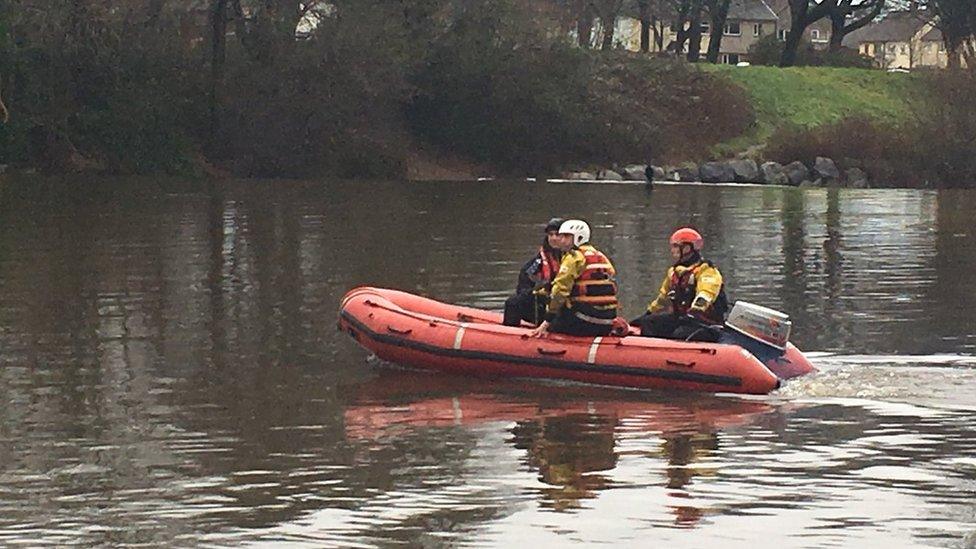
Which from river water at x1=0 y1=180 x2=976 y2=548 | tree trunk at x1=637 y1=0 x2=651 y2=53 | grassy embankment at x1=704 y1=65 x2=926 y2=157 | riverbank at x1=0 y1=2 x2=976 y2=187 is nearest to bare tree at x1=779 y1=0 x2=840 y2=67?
grassy embankment at x1=704 y1=65 x2=926 y2=157

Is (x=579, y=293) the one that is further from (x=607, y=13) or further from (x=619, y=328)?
(x=607, y=13)

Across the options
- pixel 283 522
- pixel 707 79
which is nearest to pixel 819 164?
pixel 707 79

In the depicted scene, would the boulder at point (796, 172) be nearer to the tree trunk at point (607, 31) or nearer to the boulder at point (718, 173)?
the boulder at point (718, 173)

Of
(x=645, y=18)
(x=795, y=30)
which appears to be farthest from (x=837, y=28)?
(x=645, y=18)

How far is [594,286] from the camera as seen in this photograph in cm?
1510

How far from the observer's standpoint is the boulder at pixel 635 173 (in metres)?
58.3

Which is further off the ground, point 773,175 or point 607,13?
point 607,13

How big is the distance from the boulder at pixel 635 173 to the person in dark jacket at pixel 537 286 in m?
42.2

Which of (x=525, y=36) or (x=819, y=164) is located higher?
(x=525, y=36)

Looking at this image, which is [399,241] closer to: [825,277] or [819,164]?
[825,277]

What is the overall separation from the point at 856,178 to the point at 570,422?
45.9 meters

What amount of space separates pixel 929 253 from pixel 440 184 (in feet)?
79.6

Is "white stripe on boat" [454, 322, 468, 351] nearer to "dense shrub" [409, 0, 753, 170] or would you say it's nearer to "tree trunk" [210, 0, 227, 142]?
"tree trunk" [210, 0, 227, 142]

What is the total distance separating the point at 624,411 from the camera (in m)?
13.9
